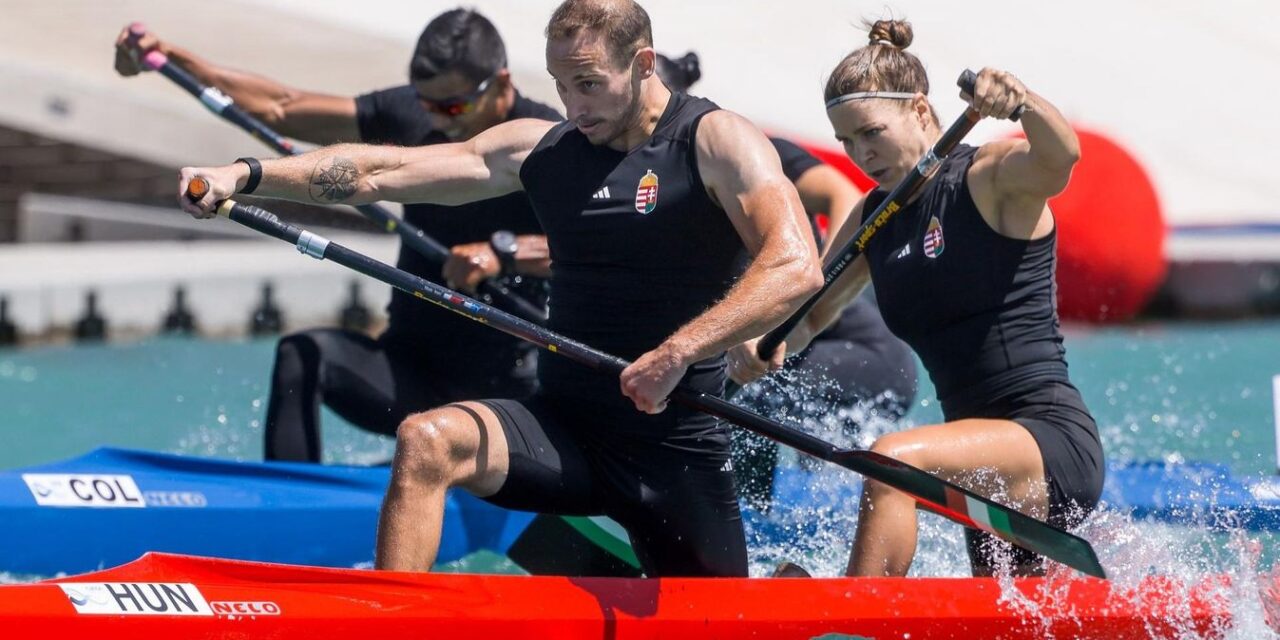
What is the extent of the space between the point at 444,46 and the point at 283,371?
1039 mm

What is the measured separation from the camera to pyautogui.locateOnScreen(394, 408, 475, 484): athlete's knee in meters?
3.24

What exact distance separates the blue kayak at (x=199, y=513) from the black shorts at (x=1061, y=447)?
169cm

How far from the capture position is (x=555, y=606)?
129 inches

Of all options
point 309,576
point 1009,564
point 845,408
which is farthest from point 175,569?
point 845,408

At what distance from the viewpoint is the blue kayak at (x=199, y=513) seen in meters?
4.54

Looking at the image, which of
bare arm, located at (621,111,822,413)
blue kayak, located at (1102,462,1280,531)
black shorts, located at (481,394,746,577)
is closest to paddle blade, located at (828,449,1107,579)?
black shorts, located at (481,394,746,577)

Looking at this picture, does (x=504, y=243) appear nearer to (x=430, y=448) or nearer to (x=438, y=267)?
(x=438, y=267)

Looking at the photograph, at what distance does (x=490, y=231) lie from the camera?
5.06 metres

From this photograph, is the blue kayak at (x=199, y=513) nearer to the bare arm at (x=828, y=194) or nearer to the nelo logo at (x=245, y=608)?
the bare arm at (x=828, y=194)

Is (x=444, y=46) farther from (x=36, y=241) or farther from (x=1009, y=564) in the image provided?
(x=36, y=241)

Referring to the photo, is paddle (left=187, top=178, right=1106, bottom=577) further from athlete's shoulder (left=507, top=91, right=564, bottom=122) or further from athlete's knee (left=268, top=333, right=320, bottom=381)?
athlete's shoulder (left=507, top=91, right=564, bottom=122)

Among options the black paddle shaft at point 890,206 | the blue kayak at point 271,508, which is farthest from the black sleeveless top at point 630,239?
the blue kayak at point 271,508

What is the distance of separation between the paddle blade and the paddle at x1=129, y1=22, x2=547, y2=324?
188 cm

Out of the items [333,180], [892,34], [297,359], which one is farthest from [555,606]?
[297,359]
